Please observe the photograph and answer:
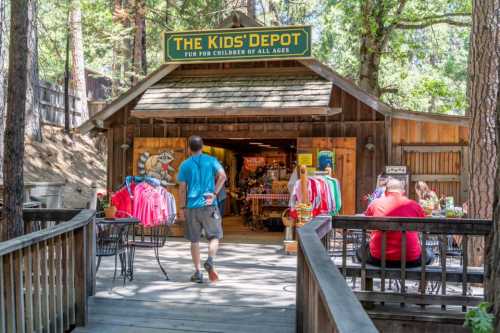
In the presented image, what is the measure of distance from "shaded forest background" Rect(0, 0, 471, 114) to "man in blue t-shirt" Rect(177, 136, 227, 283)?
8043 mm

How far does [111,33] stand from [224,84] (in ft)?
27.7

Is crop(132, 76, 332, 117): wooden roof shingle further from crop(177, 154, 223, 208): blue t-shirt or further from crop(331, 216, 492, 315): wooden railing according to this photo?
crop(331, 216, 492, 315): wooden railing

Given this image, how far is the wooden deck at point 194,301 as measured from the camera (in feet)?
16.4

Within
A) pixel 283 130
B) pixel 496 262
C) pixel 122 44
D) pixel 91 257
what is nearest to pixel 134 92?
pixel 283 130

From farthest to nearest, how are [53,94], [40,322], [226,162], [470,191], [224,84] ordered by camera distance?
[53,94]
[226,162]
[224,84]
[470,191]
[40,322]

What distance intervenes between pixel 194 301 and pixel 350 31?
12104 millimetres

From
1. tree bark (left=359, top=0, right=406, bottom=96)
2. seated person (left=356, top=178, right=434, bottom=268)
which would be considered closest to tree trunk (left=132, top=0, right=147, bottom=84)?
tree bark (left=359, top=0, right=406, bottom=96)

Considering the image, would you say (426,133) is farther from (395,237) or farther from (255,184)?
(255,184)

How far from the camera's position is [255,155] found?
18281mm

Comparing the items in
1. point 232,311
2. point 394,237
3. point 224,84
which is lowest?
point 232,311

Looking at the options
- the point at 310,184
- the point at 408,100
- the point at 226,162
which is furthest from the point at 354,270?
the point at 408,100

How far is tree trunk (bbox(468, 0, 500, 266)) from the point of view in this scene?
690cm

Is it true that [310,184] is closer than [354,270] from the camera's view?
No

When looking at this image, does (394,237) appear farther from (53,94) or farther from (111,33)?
(53,94)
